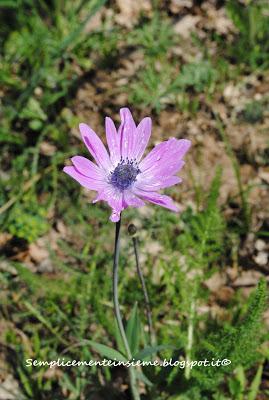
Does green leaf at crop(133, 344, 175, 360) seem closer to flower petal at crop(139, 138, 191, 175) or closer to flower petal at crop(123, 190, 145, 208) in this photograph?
flower petal at crop(123, 190, 145, 208)

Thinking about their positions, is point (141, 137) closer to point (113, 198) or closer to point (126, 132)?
point (126, 132)

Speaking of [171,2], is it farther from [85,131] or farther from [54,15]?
[85,131]

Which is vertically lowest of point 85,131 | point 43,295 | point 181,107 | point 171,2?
point 43,295

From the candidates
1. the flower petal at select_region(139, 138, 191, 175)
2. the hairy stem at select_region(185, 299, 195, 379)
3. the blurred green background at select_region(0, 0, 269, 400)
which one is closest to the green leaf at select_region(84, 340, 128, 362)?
the blurred green background at select_region(0, 0, 269, 400)

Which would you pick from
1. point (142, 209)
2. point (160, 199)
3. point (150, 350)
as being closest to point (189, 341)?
point (150, 350)

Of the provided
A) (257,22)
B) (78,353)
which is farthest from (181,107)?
(78,353)
